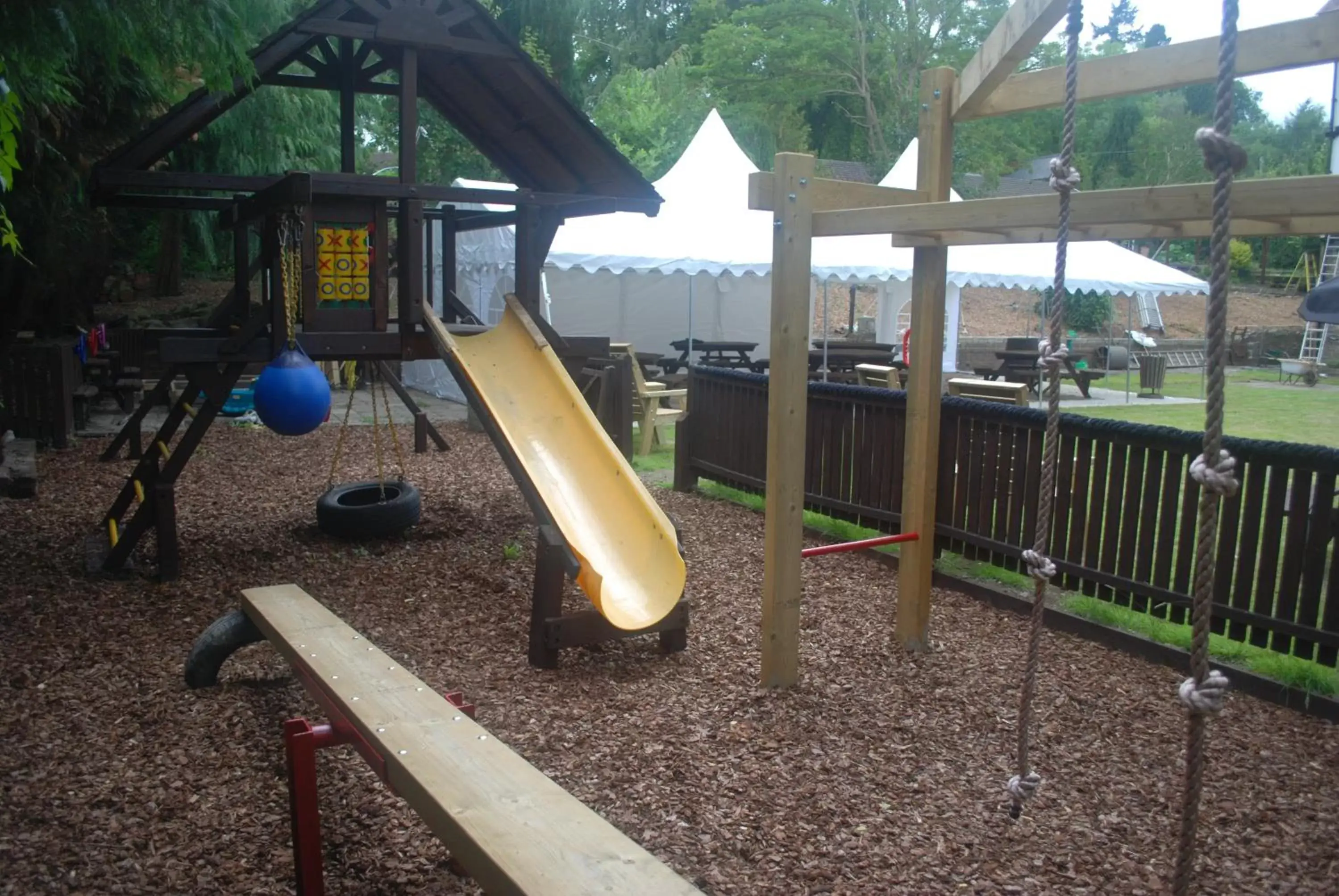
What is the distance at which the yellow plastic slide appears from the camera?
532 centimetres

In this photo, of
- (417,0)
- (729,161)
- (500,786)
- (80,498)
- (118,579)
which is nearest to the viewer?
(500,786)

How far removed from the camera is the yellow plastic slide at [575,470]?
532 centimetres

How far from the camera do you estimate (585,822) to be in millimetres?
2471

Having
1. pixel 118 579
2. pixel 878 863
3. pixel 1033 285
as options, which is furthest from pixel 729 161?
pixel 878 863

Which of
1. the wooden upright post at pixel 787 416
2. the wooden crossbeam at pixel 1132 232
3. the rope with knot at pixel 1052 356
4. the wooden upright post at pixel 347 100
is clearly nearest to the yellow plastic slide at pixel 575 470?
the wooden upright post at pixel 787 416

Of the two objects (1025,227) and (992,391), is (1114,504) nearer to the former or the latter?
(1025,227)

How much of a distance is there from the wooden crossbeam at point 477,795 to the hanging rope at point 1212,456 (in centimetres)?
97

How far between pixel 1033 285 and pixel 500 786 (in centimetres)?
1376

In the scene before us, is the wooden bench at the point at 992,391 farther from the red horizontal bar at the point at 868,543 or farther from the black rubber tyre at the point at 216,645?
the black rubber tyre at the point at 216,645

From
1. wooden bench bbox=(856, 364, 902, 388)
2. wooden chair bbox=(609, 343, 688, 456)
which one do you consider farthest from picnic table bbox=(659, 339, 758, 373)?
wooden bench bbox=(856, 364, 902, 388)

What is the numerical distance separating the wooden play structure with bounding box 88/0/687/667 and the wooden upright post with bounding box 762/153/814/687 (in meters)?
0.64

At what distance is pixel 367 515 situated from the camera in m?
7.37

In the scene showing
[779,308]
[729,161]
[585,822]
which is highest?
[729,161]

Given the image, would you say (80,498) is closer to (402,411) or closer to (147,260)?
(402,411)
